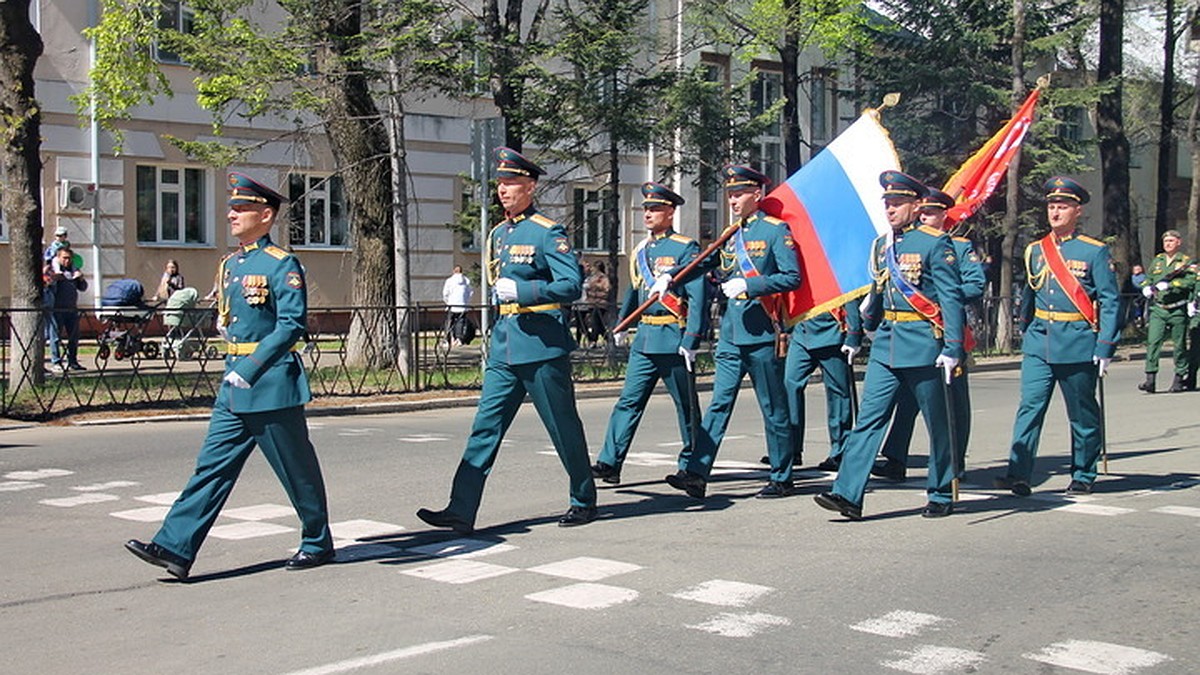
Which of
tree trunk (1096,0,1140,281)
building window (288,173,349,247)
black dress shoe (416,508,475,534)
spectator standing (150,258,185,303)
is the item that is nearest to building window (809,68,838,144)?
tree trunk (1096,0,1140,281)

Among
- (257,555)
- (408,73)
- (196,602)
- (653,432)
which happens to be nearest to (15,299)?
(408,73)

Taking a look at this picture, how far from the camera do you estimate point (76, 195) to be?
2653cm

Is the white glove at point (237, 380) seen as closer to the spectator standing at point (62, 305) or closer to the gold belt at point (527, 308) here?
the gold belt at point (527, 308)

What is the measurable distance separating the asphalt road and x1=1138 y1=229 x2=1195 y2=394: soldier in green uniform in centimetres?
847

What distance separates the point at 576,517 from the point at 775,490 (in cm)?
177

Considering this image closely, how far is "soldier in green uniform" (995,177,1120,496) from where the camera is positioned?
9.63 m

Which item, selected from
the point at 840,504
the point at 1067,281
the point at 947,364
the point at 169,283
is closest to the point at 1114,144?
the point at 169,283

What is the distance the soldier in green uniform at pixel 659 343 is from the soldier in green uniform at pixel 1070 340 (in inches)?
89.1

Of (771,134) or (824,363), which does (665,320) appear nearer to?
(824,363)

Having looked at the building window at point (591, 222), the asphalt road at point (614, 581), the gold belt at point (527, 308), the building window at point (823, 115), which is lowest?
the asphalt road at point (614, 581)

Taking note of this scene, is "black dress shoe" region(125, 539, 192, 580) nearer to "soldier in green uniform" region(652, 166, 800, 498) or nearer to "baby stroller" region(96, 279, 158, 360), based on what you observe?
"soldier in green uniform" region(652, 166, 800, 498)

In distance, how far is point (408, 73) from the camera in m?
18.8

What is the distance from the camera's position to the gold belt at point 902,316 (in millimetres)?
8625

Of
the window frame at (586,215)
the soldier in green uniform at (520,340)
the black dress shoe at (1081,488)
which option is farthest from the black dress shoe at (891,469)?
the window frame at (586,215)
